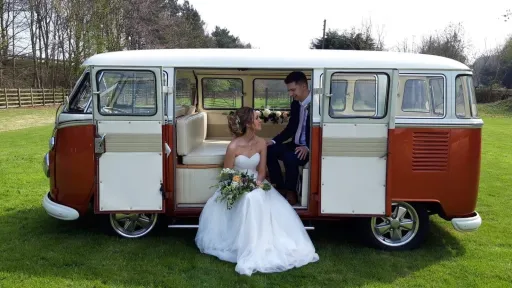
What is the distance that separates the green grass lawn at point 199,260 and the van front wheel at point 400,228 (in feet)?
0.49

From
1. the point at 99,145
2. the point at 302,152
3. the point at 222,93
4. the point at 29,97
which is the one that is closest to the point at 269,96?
the point at 222,93

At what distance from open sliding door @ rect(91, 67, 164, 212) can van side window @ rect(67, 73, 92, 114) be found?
374 mm

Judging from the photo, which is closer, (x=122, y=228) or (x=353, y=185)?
(x=353, y=185)

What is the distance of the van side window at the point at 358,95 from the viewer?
15.9 feet

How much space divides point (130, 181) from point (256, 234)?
1.51m

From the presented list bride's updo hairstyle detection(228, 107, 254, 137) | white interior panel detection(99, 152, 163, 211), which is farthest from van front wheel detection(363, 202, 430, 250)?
white interior panel detection(99, 152, 163, 211)

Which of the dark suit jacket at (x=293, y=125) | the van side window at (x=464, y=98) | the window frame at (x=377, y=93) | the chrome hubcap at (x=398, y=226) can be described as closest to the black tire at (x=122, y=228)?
the dark suit jacket at (x=293, y=125)

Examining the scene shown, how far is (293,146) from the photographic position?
561 centimetres

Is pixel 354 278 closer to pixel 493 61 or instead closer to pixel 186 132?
pixel 186 132

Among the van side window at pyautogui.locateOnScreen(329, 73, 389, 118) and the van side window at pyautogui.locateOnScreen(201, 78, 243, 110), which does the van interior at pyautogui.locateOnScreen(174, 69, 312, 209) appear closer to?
the van side window at pyautogui.locateOnScreen(201, 78, 243, 110)

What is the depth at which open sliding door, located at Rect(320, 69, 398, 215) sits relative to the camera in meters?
4.83

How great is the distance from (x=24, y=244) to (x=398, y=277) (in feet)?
14.0

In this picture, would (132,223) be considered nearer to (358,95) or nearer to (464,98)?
(358,95)

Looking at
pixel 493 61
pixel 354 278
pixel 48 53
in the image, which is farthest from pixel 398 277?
pixel 493 61
